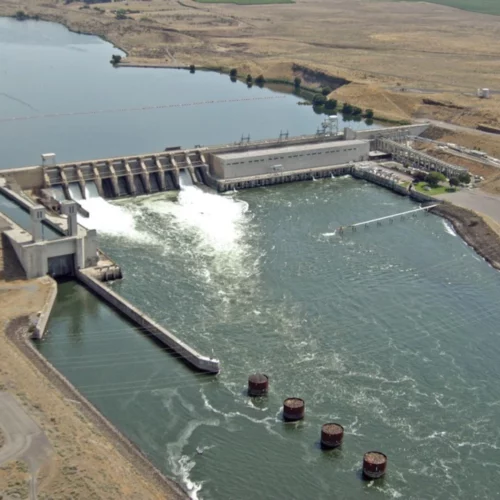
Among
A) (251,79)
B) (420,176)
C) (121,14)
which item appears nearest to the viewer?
(420,176)

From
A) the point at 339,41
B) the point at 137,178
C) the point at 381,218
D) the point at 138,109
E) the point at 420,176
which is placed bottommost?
the point at 138,109

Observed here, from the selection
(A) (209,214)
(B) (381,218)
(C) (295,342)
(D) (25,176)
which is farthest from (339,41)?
(C) (295,342)

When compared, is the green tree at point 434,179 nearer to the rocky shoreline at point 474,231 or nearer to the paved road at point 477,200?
the paved road at point 477,200

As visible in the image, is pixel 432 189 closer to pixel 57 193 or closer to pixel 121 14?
pixel 57 193

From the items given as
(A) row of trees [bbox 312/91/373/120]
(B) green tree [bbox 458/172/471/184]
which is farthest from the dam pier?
(A) row of trees [bbox 312/91/373/120]

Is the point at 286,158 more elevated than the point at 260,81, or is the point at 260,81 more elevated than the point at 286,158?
the point at 286,158

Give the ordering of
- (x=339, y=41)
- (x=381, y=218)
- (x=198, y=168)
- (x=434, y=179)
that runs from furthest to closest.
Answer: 1. (x=339, y=41)
2. (x=198, y=168)
3. (x=434, y=179)
4. (x=381, y=218)

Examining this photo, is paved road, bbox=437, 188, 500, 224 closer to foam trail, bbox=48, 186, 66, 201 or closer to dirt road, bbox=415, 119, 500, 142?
dirt road, bbox=415, 119, 500, 142

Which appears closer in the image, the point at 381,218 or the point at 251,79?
the point at 381,218

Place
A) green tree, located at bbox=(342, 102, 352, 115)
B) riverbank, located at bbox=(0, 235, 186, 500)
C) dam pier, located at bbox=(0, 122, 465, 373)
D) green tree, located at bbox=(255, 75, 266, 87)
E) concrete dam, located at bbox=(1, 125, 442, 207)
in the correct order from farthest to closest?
1. green tree, located at bbox=(255, 75, 266, 87)
2. green tree, located at bbox=(342, 102, 352, 115)
3. concrete dam, located at bbox=(1, 125, 442, 207)
4. dam pier, located at bbox=(0, 122, 465, 373)
5. riverbank, located at bbox=(0, 235, 186, 500)
